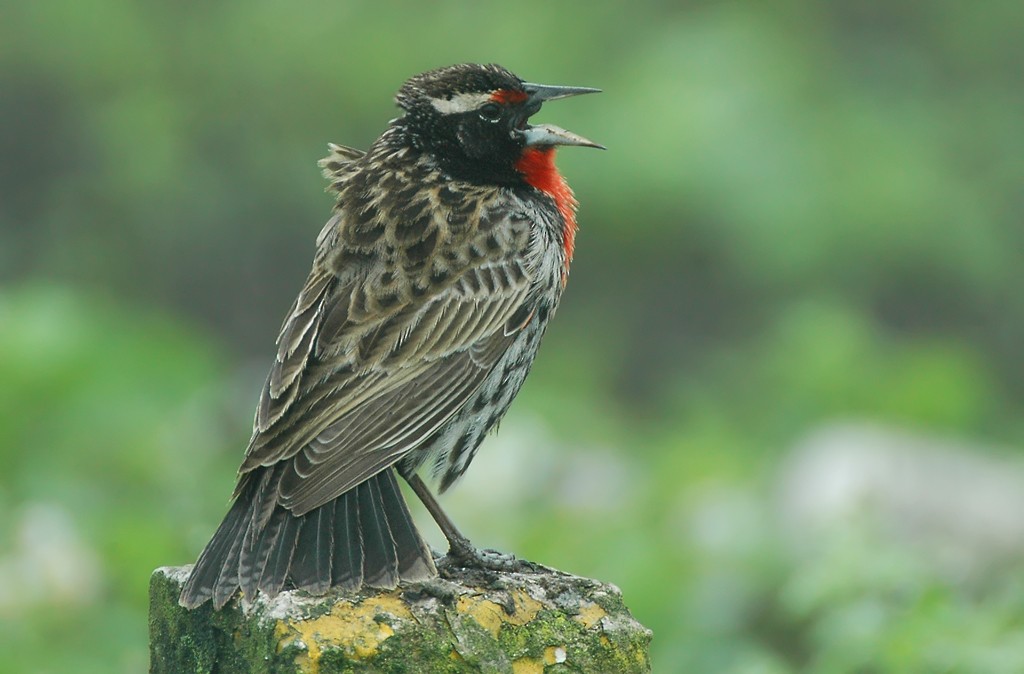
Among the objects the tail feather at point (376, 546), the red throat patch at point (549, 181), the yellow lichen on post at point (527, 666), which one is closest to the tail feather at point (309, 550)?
the tail feather at point (376, 546)

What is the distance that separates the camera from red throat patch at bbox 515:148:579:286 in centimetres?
553

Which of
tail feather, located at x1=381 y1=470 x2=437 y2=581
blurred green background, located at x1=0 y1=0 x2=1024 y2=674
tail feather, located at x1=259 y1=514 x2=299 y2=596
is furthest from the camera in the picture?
blurred green background, located at x1=0 y1=0 x2=1024 y2=674

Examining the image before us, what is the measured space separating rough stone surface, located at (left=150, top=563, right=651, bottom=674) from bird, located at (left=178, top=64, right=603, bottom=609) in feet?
0.22

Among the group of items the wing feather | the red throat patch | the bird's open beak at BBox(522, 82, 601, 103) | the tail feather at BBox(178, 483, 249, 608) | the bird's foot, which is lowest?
the tail feather at BBox(178, 483, 249, 608)

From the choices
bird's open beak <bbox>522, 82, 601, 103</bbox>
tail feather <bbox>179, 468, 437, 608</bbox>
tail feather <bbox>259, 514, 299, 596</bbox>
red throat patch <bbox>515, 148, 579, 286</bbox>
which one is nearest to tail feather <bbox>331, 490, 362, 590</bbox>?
tail feather <bbox>179, 468, 437, 608</bbox>

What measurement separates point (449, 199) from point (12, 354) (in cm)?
376

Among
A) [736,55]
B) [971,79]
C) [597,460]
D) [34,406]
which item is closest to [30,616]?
[34,406]

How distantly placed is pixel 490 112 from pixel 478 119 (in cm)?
4

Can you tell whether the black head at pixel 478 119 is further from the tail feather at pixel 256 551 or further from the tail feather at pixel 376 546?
the tail feather at pixel 256 551

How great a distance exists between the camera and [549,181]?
5.59 metres

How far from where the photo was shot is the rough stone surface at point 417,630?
427 cm

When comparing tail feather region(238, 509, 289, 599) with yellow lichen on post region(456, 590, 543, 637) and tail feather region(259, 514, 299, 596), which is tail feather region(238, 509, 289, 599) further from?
yellow lichen on post region(456, 590, 543, 637)

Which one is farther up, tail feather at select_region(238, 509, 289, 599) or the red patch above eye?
the red patch above eye

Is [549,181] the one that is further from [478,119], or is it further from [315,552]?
[315,552]
